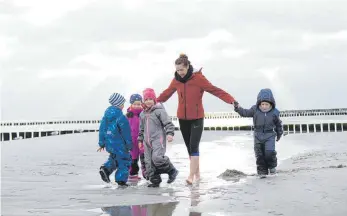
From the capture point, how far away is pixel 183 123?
888 cm

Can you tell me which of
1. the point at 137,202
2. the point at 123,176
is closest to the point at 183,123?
the point at 123,176

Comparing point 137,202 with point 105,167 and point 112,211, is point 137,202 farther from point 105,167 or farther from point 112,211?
point 105,167

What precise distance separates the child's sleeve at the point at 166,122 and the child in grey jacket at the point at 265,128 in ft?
5.57

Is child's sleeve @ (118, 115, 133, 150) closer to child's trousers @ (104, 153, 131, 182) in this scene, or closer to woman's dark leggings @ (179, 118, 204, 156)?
child's trousers @ (104, 153, 131, 182)

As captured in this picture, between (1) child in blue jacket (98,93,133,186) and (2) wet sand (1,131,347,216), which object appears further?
(1) child in blue jacket (98,93,133,186)

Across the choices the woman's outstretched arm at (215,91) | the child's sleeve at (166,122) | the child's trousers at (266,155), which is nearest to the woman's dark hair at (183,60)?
the woman's outstretched arm at (215,91)

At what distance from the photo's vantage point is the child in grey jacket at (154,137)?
8.31m

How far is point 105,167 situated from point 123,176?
1.01ft

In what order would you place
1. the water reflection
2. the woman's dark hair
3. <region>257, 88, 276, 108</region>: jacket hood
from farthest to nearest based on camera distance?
<region>257, 88, 276, 108</region>: jacket hood → the woman's dark hair → the water reflection

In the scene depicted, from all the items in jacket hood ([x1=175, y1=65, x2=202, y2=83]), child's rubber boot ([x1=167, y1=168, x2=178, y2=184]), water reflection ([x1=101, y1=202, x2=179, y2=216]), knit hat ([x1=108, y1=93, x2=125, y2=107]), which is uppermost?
jacket hood ([x1=175, y1=65, x2=202, y2=83])

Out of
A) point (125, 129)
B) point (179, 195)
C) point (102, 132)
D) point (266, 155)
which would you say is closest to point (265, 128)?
point (266, 155)

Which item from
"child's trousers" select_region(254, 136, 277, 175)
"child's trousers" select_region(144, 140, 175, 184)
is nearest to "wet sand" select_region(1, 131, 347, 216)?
"child's trousers" select_region(144, 140, 175, 184)

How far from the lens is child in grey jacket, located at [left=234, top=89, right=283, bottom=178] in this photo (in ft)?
31.3

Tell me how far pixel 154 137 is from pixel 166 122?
0.95ft
